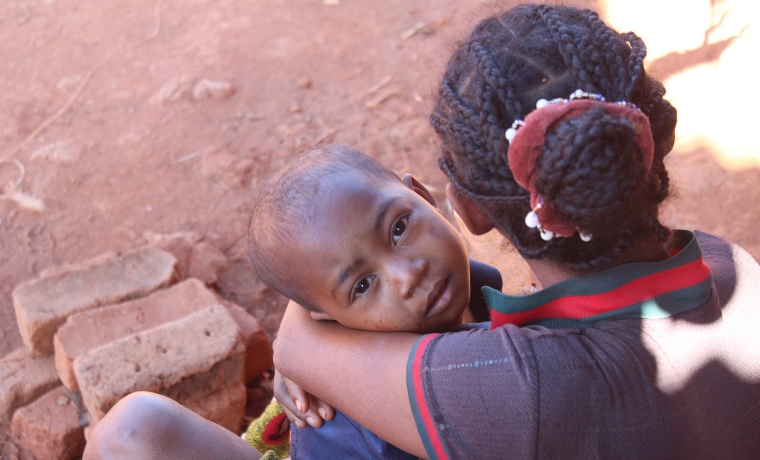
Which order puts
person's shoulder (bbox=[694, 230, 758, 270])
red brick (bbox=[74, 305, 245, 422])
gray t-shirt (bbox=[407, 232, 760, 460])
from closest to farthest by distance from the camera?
gray t-shirt (bbox=[407, 232, 760, 460])
person's shoulder (bbox=[694, 230, 758, 270])
red brick (bbox=[74, 305, 245, 422])

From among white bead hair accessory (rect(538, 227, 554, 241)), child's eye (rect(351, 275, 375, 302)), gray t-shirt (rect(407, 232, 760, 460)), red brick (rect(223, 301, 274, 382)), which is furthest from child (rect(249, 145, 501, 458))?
red brick (rect(223, 301, 274, 382))

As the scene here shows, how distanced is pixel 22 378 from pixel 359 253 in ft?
7.16

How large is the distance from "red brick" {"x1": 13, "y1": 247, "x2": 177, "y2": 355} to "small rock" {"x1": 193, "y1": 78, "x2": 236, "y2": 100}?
1.89m

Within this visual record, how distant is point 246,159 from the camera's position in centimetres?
444

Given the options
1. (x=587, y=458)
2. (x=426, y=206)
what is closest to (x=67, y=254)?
(x=426, y=206)

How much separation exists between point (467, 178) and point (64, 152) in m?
4.08

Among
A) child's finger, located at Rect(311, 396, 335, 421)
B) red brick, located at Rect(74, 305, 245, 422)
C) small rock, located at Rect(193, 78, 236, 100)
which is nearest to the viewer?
child's finger, located at Rect(311, 396, 335, 421)

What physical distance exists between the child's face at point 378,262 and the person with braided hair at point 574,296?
24 centimetres

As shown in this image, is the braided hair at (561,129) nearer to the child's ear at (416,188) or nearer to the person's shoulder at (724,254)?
the person's shoulder at (724,254)

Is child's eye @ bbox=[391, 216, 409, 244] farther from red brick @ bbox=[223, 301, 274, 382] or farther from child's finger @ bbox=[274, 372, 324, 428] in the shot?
red brick @ bbox=[223, 301, 274, 382]

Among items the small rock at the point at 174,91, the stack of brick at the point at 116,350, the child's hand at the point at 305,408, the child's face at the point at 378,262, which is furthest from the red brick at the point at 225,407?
the small rock at the point at 174,91

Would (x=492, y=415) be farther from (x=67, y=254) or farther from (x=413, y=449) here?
(x=67, y=254)

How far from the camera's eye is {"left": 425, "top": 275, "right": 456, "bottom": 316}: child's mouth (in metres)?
1.69

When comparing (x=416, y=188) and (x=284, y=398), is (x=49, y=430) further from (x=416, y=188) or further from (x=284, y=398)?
(x=416, y=188)
